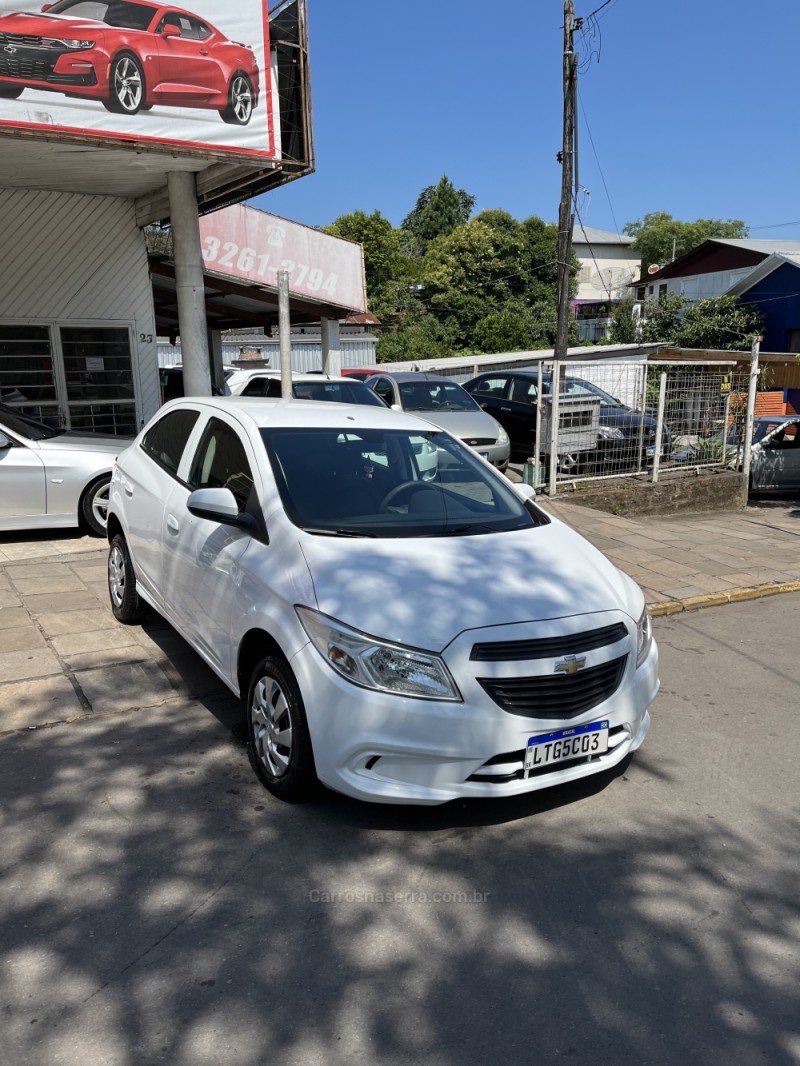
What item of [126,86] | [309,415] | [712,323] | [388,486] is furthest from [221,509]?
[712,323]

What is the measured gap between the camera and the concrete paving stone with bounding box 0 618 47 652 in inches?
214

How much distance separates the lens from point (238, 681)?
3.98 metres

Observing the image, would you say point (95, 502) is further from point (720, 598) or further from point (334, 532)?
point (720, 598)

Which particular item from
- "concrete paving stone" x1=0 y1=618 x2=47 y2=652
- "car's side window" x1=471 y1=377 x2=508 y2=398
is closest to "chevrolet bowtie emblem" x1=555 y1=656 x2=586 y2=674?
"concrete paving stone" x1=0 y1=618 x2=47 y2=652

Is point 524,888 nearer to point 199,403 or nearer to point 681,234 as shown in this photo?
point 199,403

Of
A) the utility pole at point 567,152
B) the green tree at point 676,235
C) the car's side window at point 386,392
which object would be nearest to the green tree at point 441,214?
the green tree at point 676,235

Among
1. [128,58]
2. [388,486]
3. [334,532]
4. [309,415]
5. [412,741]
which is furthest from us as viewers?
[128,58]

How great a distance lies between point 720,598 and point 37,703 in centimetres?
554

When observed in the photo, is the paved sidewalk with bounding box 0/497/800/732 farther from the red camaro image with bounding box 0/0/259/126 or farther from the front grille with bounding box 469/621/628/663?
the red camaro image with bounding box 0/0/259/126

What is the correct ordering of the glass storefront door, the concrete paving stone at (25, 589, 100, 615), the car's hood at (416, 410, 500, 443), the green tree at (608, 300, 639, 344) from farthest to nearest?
the green tree at (608, 300, 639, 344) < the car's hood at (416, 410, 500, 443) < the glass storefront door < the concrete paving stone at (25, 589, 100, 615)

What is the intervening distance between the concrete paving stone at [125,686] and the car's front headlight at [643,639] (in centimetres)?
267

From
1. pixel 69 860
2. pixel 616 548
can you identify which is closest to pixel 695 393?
pixel 616 548

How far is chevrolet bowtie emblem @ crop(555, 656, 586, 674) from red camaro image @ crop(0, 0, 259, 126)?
6.87 m

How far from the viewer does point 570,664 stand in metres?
3.37
